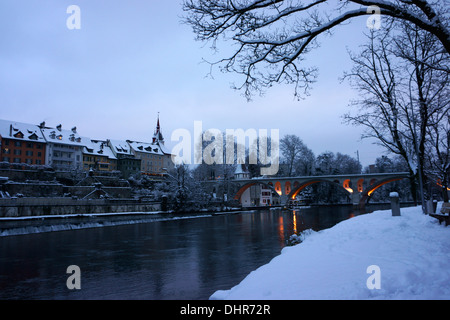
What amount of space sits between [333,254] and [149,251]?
11053 millimetres

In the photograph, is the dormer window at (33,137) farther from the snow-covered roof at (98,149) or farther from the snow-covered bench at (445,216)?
the snow-covered bench at (445,216)

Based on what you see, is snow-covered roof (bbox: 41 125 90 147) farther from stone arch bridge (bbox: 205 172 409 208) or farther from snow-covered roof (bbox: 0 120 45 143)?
stone arch bridge (bbox: 205 172 409 208)

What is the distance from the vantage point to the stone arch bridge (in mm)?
66812

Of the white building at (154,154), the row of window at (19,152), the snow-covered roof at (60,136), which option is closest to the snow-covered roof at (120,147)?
the white building at (154,154)

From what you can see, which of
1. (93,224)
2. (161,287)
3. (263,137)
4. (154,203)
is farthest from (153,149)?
(161,287)

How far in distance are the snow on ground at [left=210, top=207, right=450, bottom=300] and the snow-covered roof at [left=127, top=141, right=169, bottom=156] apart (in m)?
86.1

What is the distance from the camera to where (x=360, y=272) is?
605 cm

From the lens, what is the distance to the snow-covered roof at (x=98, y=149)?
7731 centimetres

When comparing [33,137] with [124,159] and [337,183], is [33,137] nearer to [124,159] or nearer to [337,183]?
[124,159]

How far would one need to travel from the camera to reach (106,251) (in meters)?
16.9

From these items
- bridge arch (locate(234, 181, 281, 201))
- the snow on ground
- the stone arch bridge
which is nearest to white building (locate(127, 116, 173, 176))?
bridge arch (locate(234, 181, 281, 201))

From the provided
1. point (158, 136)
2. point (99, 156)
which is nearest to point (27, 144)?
point (99, 156)

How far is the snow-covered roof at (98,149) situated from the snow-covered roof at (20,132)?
37.2ft
